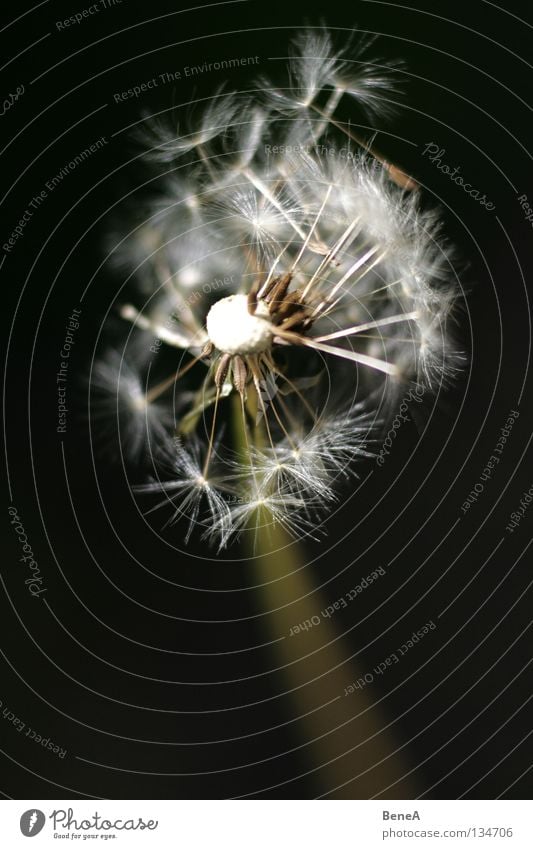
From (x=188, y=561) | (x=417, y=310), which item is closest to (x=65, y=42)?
(x=417, y=310)
